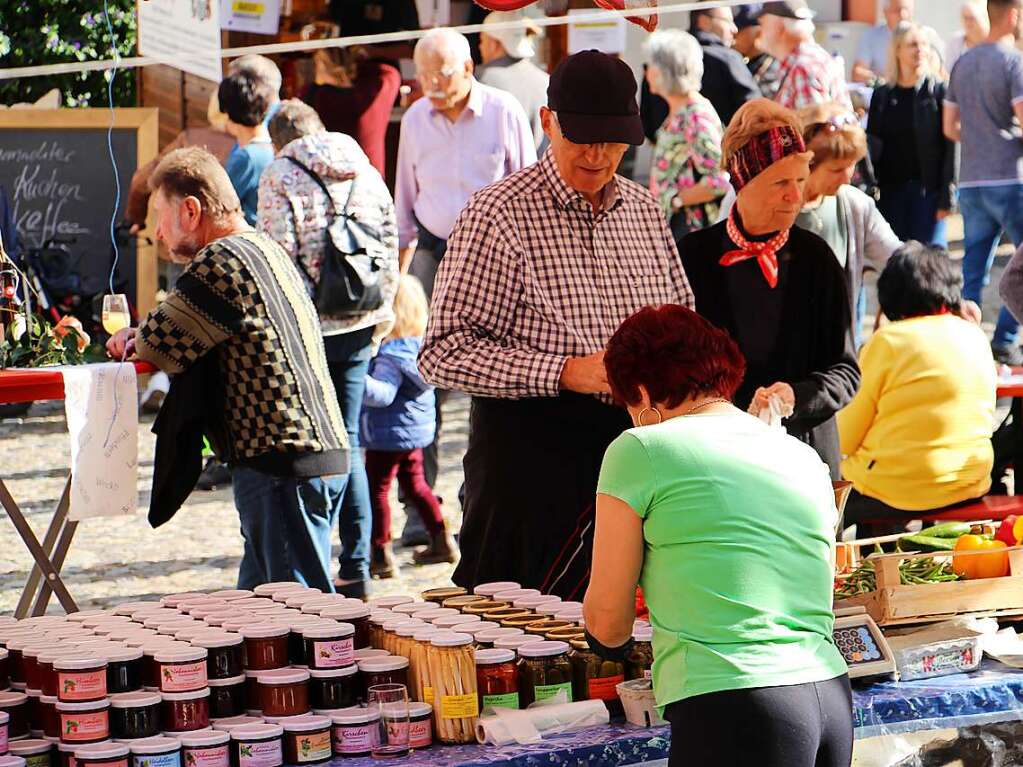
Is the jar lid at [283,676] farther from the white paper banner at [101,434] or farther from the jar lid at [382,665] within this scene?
the white paper banner at [101,434]

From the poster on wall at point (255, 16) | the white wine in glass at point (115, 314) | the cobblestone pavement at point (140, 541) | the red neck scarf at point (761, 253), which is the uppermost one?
the poster on wall at point (255, 16)

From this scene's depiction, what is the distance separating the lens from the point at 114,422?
5.20m

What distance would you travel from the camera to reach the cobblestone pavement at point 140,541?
6.76 meters

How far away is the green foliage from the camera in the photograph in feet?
34.7

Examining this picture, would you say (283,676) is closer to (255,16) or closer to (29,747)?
(29,747)

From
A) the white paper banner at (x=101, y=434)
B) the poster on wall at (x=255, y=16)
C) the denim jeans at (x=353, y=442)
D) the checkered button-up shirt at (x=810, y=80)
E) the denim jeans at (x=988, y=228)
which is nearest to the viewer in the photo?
the white paper banner at (x=101, y=434)

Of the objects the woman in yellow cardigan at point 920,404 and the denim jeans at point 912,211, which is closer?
the woman in yellow cardigan at point 920,404

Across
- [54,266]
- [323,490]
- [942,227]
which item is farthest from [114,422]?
[942,227]

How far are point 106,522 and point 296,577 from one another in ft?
10.00

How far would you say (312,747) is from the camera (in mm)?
3141

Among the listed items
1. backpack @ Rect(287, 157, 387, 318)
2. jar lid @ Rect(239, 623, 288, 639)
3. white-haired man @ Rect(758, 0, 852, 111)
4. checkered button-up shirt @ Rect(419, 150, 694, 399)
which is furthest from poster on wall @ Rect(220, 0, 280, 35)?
jar lid @ Rect(239, 623, 288, 639)

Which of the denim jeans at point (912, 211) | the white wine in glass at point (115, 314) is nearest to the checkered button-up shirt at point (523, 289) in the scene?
the white wine in glass at point (115, 314)

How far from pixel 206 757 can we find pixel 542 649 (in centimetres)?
68

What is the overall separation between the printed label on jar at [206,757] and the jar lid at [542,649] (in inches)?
24.0
